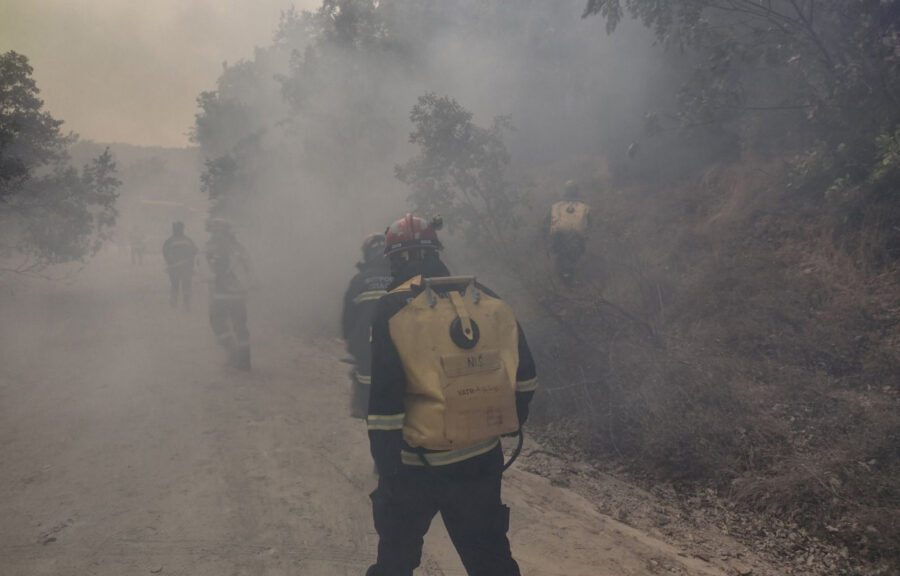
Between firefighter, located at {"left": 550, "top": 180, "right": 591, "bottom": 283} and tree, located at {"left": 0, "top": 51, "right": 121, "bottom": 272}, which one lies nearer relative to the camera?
firefighter, located at {"left": 550, "top": 180, "right": 591, "bottom": 283}

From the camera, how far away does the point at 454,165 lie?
416 inches

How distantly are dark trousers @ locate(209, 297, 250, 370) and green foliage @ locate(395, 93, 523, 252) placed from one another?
4.23 meters

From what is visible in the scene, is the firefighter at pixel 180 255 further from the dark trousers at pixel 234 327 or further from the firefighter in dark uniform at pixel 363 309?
the firefighter in dark uniform at pixel 363 309

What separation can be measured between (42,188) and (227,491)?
10.5 m

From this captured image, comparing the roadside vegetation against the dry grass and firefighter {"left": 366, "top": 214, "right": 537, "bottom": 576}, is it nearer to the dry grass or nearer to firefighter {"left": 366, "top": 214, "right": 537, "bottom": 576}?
the dry grass

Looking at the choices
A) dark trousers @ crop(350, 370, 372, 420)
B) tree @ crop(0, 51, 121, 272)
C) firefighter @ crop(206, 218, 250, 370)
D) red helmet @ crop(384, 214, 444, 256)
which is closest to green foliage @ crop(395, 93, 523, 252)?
firefighter @ crop(206, 218, 250, 370)

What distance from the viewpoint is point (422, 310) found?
2195 mm

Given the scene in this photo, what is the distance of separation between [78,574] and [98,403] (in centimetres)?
336

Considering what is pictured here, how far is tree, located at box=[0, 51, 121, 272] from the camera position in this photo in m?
10.1

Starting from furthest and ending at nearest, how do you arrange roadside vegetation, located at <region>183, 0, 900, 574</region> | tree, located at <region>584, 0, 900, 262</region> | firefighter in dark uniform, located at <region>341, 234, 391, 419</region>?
tree, located at <region>584, 0, 900, 262</region> < roadside vegetation, located at <region>183, 0, 900, 574</region> < firefighter in dark uniform, located at <region>341, 234, 391, 419</region>

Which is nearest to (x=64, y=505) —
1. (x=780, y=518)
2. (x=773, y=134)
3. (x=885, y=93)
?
(x=780, y=518)

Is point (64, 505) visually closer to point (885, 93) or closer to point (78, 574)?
point (78, 574)

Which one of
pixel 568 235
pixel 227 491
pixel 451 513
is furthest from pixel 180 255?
pixel 451 513

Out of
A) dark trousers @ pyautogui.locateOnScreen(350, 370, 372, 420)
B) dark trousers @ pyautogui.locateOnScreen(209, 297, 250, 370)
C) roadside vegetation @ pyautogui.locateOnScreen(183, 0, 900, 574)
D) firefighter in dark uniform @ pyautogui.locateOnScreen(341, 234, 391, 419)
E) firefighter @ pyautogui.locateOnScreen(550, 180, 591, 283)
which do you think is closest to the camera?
firefighter in dark uniform @ pyautogui.locateOnScreen(341, 234, 391, 419)
